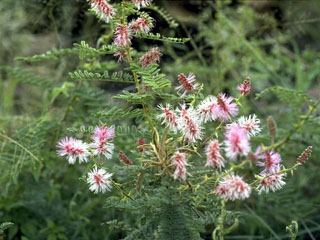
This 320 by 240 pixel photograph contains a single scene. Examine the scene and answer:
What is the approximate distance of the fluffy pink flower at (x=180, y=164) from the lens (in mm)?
→ 1259

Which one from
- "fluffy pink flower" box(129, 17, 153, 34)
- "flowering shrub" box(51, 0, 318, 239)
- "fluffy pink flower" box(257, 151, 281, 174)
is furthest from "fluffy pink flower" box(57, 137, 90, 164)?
"fluffy pink flower" box(257, 151, 281, 174)

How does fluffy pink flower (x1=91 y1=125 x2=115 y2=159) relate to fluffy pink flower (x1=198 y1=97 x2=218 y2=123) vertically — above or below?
below

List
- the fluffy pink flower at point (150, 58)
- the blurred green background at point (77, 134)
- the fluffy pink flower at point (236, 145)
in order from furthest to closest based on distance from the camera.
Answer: the blurred green background at point (77, 134), the fluffy pink flower at point (150, 58), the fluffy pink flower at point (236, 145)

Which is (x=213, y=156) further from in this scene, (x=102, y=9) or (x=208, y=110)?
(x=102, y=9)

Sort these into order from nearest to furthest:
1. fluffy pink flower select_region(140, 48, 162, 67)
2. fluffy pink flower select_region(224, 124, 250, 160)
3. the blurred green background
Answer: fluffy pink flower select_region(224, 124, 250, 160) < fluffy pink flower select_region(140, 48, 162, 67) < the blurred green background

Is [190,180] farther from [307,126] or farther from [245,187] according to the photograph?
[307,126]

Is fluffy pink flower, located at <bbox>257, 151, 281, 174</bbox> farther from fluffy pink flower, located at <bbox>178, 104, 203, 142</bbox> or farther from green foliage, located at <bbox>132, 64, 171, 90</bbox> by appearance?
green foliage, located at <bbox>132, 64, 171, 90</bbox>

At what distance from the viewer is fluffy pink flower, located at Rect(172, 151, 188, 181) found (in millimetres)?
1259

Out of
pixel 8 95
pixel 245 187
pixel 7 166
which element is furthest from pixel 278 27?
pixel 245 187

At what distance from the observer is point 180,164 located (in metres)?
1.26

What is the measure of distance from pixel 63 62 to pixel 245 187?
1670mm

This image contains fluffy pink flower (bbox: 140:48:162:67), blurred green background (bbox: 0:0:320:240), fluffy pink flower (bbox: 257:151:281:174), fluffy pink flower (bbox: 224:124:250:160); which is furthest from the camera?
blurred green background (bbox: 0:0:320:240)

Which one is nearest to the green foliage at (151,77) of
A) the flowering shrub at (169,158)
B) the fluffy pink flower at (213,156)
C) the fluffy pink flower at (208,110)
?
the flowering shrub at (169,158)

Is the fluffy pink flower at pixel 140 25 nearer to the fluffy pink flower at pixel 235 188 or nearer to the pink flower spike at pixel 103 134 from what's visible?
the pink flower spike at pixel 103 134
